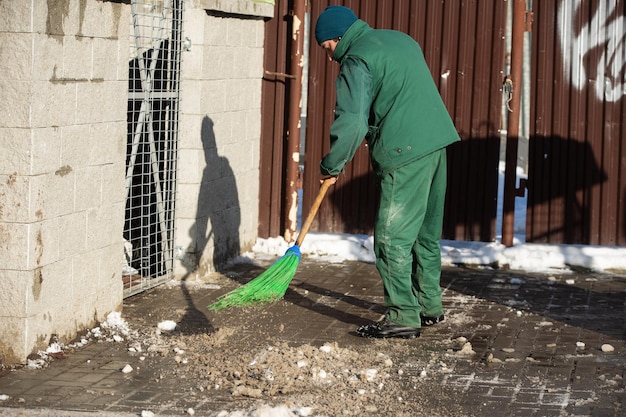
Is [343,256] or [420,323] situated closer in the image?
[420,323]

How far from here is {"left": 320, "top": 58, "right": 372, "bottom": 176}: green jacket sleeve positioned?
6844mm

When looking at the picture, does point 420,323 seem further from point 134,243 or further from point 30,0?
point 30,0

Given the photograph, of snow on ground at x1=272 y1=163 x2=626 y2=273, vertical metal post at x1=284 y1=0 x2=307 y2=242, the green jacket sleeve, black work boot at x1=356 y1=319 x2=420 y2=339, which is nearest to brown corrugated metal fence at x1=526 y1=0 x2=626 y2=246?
snow on ground at x1=272 y1=163 x2=626 y2=273

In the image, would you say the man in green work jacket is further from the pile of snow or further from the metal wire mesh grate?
the metal wire mesh grate

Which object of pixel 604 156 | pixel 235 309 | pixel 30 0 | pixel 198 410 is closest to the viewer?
pixel 198 410

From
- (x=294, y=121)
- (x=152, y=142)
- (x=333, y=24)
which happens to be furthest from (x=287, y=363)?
(x=294, y=121)

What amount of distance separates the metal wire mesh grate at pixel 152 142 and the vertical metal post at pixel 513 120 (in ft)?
10.1

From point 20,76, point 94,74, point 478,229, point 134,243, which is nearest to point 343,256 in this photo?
point 478,229

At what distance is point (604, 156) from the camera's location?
32.4 feet

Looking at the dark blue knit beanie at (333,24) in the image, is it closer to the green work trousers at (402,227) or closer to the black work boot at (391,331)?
the green work trousers at (402,227)

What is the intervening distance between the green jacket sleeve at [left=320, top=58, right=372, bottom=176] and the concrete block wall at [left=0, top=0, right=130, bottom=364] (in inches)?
59.7

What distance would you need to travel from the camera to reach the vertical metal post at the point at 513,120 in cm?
980

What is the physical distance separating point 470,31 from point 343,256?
2.34 m

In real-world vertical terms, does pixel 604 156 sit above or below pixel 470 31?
below
